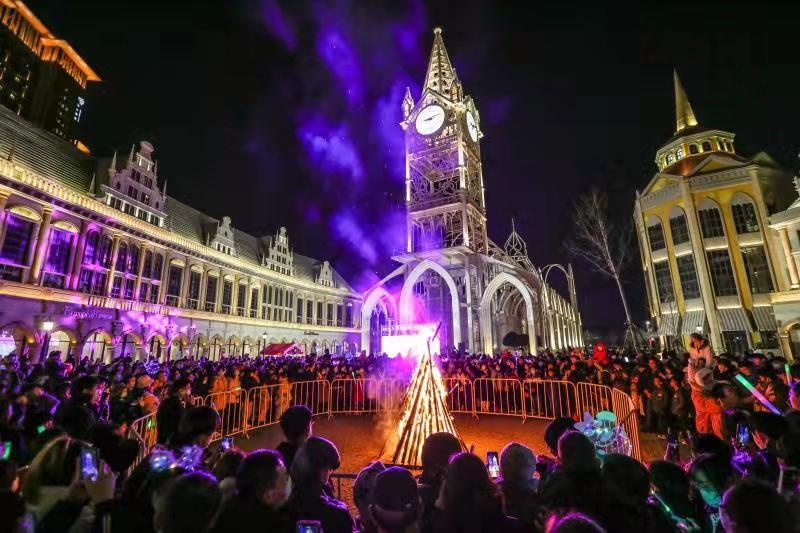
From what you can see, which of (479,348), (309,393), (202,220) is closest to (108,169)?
(202,220)

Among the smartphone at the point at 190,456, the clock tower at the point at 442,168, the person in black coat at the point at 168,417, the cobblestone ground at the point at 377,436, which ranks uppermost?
the clock tower at the point at 442,168

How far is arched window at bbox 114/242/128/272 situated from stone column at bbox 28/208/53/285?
16.5 ft

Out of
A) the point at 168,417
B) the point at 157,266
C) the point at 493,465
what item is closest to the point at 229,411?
the point at 168,417

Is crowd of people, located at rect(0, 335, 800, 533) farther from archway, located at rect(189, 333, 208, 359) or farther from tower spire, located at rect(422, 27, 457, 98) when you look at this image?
tower spire, located at rect(422, 27, 457, 98)

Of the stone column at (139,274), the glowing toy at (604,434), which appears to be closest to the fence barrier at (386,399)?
the glowing toy at (604,434)

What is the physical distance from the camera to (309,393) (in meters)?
14.2

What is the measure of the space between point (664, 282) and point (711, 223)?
592 cm

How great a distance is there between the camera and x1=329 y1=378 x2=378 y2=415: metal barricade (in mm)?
14156

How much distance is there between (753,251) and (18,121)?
173 ft

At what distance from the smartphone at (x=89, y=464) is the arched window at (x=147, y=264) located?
30979 millimetres

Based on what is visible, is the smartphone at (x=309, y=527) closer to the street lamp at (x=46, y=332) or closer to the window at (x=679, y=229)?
the street lamp at (x=46, y=332)

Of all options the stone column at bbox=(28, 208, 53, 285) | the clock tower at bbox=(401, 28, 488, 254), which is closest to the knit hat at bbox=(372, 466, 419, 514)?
the stone column at bbox=(28, 208, 53, 285)

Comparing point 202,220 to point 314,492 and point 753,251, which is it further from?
point 753,251

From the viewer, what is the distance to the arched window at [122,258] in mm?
26500
